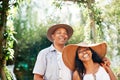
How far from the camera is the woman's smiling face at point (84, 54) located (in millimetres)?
2695

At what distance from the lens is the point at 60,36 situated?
301cm

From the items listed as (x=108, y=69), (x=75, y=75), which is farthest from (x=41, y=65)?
(x=108, y=69)

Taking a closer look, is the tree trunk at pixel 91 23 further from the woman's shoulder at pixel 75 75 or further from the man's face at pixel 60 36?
the woman's shoulder at pixel 75 75

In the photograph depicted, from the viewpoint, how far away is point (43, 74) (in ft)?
9.82

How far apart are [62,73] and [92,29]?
4.19 meters

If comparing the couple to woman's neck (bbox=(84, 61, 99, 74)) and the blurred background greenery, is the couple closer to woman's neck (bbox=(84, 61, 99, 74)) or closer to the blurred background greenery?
woman's neck (bbox=(84, 61, 99, 74))

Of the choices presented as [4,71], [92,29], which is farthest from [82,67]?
[92,29]

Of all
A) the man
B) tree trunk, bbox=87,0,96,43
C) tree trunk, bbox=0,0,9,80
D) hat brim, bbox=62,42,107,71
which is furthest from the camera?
tree trunk, bbox=87,0,96,43

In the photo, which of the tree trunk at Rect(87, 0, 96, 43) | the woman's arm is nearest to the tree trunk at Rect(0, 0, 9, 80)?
the tree trunk at Rect(87, 0, 96, 43)

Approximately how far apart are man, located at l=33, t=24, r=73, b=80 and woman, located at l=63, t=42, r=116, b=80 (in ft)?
0.37

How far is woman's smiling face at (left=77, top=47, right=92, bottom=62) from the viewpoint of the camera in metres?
2.70

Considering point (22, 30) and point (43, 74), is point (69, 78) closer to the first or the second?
point (43, 74)

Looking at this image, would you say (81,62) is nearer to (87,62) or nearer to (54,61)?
(87,62)

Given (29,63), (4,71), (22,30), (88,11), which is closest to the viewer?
(4,71)
